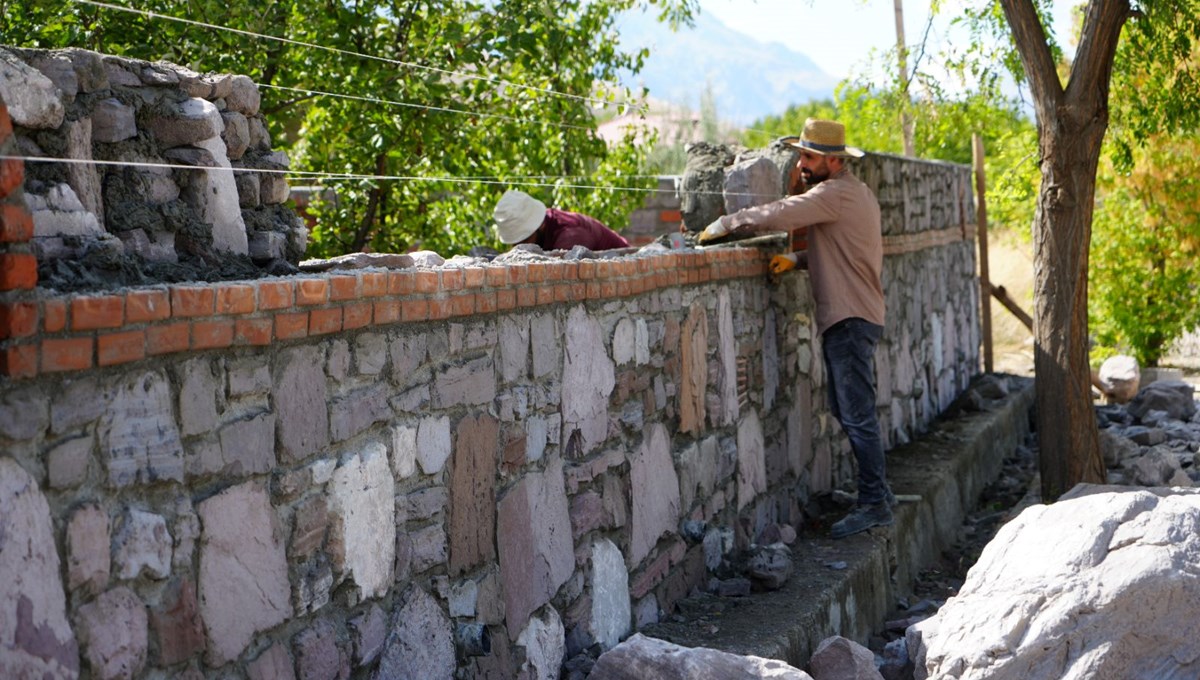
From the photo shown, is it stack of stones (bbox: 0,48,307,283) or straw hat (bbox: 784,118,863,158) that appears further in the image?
straw hat (bbox: 784,118,863,158)

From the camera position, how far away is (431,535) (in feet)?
11.8

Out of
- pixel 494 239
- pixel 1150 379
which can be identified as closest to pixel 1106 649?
pixel 494 239

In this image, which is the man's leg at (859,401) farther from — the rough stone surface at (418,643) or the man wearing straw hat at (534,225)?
the rough stone surface at (418,643)

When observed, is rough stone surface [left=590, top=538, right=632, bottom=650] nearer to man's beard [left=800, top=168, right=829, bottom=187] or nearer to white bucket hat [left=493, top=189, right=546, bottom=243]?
white bucket hat [left=493, top=189, right=546, bottom=243]

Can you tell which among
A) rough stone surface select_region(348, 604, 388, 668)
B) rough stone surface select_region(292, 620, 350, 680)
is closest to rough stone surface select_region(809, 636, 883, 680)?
rough stone surface select_region(348, 604, 388, 668)

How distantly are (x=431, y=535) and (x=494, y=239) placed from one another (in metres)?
4.56

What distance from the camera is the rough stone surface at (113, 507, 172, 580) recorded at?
2.55 m

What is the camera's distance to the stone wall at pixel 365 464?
2447 millimetres

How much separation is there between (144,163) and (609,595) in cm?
228

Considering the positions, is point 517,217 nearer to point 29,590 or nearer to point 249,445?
point 249,445

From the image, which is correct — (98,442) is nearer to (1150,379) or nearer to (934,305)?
(934,305)

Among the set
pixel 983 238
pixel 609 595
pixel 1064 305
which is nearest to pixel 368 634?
pixel 609 595

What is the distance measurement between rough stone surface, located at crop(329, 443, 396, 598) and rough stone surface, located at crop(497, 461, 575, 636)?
584 mm

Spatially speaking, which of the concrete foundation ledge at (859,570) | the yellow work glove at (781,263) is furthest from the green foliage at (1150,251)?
the yellow work glove at (781,263)
